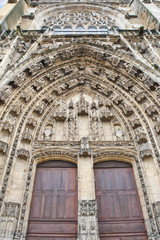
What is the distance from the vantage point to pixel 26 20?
525 inches

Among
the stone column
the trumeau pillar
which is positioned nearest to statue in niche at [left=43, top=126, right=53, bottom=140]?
the trumeau pillar

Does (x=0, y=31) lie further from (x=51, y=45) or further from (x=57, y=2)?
(x=57, y=2)

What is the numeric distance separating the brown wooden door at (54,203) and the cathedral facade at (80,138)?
3 centimetres

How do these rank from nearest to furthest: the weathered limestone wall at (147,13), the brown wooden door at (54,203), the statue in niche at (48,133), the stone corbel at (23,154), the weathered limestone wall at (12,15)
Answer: the brown wooden door at (54,203) < the stone corbel at (23,154) < the statue in niche at (48,133) < the weathered limestone wall at (12,15) < the weathered limestone wall at (147,13)

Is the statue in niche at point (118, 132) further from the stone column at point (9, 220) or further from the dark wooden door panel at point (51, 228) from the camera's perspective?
the stone column at point (9, 220)

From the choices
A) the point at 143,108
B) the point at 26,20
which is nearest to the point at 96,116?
the point at 143,108

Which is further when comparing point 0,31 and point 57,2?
point 57,2

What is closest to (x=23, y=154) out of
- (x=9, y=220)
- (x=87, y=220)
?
(x=9, y=220)

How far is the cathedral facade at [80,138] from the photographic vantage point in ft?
16.9

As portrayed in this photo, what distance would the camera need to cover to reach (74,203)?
5.57 meters

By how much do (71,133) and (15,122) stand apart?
204 cm

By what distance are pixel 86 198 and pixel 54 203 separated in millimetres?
1007

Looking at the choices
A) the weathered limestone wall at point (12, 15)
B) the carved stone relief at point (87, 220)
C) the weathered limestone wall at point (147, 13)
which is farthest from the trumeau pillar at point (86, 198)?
the weathered limestone wall at point (147, 13)

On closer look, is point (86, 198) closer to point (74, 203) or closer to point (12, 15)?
point (74, 203)
